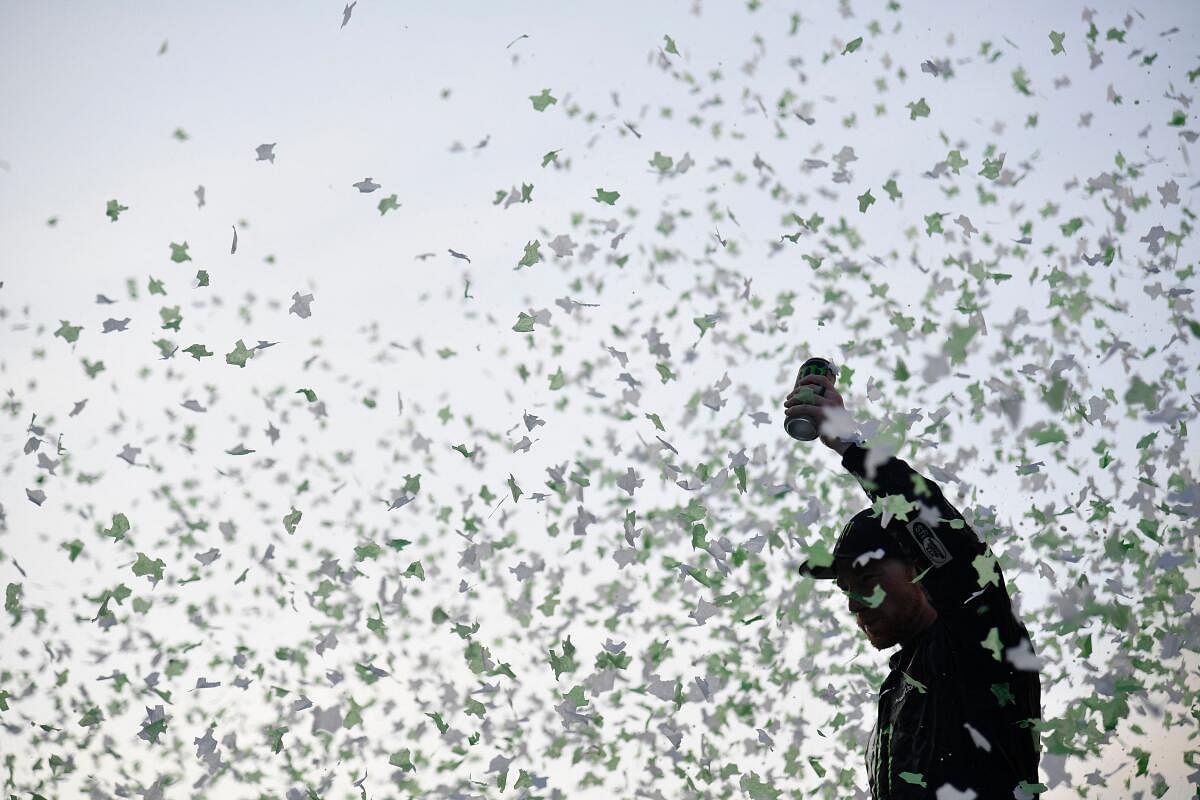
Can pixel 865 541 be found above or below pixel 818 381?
below

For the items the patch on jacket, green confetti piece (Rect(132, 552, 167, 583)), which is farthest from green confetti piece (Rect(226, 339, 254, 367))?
the patch on jacket

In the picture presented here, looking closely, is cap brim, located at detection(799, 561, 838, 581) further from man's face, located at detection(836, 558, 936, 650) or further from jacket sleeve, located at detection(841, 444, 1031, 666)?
jacket sleeve, located at detection(841, 444, 1031, 666)

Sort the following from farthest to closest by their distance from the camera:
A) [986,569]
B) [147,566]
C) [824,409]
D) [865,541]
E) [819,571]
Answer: [147,566] → [819,571] → [865,541] → [824,409] → [986,569]

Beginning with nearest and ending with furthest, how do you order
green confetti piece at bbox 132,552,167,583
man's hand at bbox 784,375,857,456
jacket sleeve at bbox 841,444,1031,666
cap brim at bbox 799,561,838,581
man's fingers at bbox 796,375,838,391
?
1. jacket sleeve at bbox 841,444,1031,666
2. man's hand at bbox 784,375,857,456
3. man's fingers at bbox 796,375,838,391
4. cap brim at bbox 799,561,838,581
5. green confetti piece at bbox 132,552,167,583

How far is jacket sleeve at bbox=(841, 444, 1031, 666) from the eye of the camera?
431 cm

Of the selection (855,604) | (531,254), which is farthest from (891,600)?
(531,254)

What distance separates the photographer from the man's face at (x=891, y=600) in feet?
16.8

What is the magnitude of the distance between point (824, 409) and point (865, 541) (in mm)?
754

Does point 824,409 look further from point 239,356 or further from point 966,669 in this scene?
point 239,356

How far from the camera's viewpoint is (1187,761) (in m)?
8.13

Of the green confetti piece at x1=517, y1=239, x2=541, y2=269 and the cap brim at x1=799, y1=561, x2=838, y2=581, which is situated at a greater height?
the green confetti piece at x1=517, y1=239, x2=541, y2=269

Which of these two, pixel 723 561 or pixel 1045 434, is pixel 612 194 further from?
pixel 1045 434

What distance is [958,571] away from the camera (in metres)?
4.37

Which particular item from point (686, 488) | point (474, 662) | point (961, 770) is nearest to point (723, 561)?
point (686, 488)
